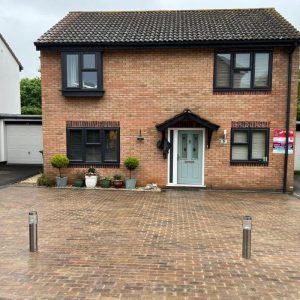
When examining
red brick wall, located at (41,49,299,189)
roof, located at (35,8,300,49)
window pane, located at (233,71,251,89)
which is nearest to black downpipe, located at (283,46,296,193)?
red brick wall, located at (41,49,299,189)

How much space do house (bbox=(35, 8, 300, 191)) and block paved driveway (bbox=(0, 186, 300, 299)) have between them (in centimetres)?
280

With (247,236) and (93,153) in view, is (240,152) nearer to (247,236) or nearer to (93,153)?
(93,153)

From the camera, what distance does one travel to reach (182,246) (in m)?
6.66

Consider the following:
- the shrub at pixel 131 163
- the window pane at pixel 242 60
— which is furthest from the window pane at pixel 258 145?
the shrub at pixel 131 163

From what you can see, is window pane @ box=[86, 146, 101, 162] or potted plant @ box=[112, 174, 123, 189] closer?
potted plant @ box=[112, 174, 123, 189]

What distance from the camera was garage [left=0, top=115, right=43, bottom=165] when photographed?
20.2m

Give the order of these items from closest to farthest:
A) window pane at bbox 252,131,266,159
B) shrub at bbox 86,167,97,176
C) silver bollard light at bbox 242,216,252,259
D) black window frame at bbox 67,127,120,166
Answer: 1. silver bollard light at bbox 242,216,252,259
2. window pane at bbox 252,131,266,159
3. shrub at bbox 86,167,97,176
4. black window frame at bbox 67,127,120,166

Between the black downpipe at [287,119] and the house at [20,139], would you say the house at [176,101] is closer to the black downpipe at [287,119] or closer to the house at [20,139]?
the black downpipe at [287,119]

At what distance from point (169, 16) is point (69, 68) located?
5.73 m

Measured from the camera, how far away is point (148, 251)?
20.8 feet

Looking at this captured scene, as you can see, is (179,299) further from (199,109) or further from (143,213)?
(199,109)

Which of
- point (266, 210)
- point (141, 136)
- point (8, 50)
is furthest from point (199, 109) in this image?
point (8, 50)

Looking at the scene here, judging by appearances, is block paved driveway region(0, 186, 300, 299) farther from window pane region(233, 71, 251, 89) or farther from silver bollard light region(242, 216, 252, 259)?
window pane region(233, 71, 251, 89)

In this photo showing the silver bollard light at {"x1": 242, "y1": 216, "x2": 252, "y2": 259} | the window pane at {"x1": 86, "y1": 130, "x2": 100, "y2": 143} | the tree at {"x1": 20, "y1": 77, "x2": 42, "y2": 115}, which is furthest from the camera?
the tree at {"x1": 20, "y1": 77, "x2": 42, "y2": 115}
